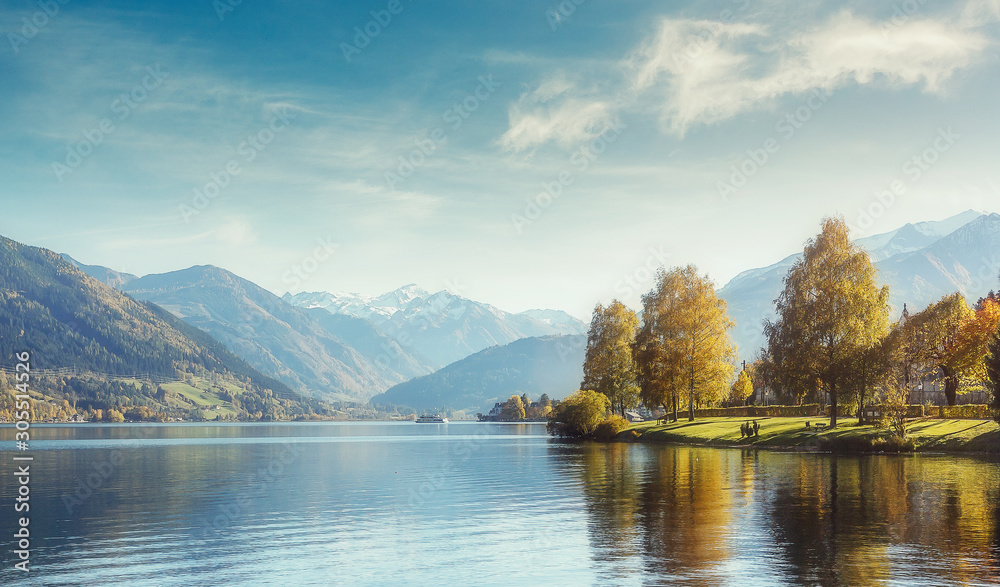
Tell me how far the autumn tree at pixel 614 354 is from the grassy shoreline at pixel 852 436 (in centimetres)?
3105

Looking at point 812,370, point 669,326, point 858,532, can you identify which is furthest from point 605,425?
point 858,532

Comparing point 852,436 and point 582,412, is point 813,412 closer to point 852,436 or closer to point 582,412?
point 582,412

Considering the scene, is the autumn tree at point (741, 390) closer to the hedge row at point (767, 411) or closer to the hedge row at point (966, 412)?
the hedge row at point (767, 411)

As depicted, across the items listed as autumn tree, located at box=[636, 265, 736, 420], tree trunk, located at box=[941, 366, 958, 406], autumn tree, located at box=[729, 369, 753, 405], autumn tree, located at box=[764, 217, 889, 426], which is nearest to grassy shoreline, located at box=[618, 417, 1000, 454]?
autumn tree, located at box=[764, 217, 889, 426]

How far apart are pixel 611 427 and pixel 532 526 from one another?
88.0 metres

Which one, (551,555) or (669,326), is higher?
(669,326)

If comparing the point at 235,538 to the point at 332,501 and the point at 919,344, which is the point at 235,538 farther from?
the point at 919,344

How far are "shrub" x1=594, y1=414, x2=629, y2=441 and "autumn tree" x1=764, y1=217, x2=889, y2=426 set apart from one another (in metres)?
34.2

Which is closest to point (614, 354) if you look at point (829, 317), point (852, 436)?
point (829, 317)

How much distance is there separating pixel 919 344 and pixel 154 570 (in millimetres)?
99770

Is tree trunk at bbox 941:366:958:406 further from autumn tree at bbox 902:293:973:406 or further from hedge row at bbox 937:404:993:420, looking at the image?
hedge row at bbox 937:404:993:420

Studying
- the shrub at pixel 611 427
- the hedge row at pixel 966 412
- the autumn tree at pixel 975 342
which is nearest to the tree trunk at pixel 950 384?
the autumn tree at pixel 975 342

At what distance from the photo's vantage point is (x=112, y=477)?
65.8 metres

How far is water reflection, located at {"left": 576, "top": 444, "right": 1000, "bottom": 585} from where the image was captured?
2498 centimetres
